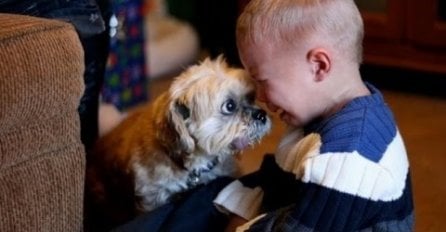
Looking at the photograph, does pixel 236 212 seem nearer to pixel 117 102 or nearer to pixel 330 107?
pixel 330 107

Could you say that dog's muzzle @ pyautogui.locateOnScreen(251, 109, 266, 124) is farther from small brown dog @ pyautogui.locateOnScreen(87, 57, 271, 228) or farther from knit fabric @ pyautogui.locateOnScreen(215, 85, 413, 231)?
knit fabric @ pyautogui.locateOnScreen(215, 85, 413, 231)

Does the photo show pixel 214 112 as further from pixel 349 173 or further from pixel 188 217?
pixel 349 173

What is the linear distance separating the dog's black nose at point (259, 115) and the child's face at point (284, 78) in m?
0.24

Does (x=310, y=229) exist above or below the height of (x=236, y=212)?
above

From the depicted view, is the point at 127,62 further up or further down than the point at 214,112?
further down

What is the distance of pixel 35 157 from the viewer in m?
1.30

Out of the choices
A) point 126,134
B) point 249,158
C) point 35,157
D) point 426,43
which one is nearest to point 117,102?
point 249,158

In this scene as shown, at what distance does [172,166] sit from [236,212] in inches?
8.8

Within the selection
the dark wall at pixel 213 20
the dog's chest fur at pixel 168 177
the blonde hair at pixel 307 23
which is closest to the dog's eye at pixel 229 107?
the dog's chest fur at pixel 168 177

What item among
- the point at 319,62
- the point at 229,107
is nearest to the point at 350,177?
the point at 319,62

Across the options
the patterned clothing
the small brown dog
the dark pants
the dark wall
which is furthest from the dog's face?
the dark wall

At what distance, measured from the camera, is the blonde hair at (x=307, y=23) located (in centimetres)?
123

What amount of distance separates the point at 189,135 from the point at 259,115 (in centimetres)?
16

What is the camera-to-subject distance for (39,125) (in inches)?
50.3
